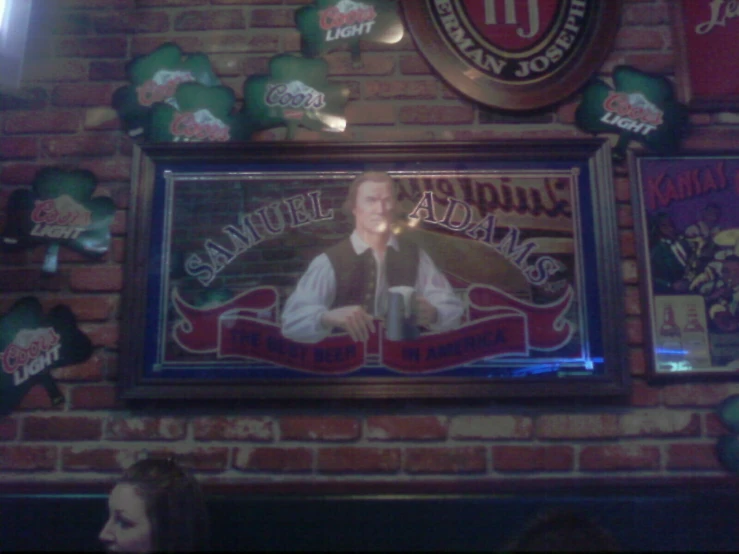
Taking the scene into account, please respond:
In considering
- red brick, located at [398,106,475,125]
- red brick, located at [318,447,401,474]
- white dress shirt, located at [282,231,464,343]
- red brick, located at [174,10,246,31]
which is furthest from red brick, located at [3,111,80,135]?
red brick, located at [318,447,401,474]

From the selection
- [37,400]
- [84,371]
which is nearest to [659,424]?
[84,371]

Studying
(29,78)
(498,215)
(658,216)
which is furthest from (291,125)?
(658,216)

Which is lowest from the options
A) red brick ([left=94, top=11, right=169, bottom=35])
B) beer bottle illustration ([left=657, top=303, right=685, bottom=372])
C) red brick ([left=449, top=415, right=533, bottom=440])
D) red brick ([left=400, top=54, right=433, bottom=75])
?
red brick ([left=449, top=415, right=533, bottom=440])

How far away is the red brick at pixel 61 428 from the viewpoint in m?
1.40

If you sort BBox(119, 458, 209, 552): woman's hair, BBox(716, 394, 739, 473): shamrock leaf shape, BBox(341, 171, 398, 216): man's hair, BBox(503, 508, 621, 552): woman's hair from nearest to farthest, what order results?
BBox(503, 508, 621, 552): woman's hair < BBox(119, 458, 209, 552): woman's hair < BBox(716, 394, 739, 473): shamrock leaf shape < BBox(341, 171, 398, 216): man's hair

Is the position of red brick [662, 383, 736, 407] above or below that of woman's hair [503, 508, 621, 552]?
above

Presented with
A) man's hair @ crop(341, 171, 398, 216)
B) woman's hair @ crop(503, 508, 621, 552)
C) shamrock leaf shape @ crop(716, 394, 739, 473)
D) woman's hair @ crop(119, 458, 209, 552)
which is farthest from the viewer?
man's hair @ crop(341, 171, 398, 216)

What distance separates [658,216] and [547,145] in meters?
0.31

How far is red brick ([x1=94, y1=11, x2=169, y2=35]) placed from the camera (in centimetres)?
157

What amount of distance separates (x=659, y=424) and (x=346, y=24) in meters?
1.20

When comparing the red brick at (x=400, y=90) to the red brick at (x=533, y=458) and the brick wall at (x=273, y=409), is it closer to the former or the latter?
the brick wall at (x=273, y=409)

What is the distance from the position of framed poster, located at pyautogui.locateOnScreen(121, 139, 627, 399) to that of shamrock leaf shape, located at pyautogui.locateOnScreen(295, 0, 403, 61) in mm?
278

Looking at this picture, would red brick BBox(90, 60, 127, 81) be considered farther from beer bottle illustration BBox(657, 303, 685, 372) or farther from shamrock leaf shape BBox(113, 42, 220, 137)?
beer bottle illustration BBox(657, 303, 685, 372)

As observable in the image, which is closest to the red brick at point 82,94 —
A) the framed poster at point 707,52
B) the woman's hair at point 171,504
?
the woman's hair at point 171,504
